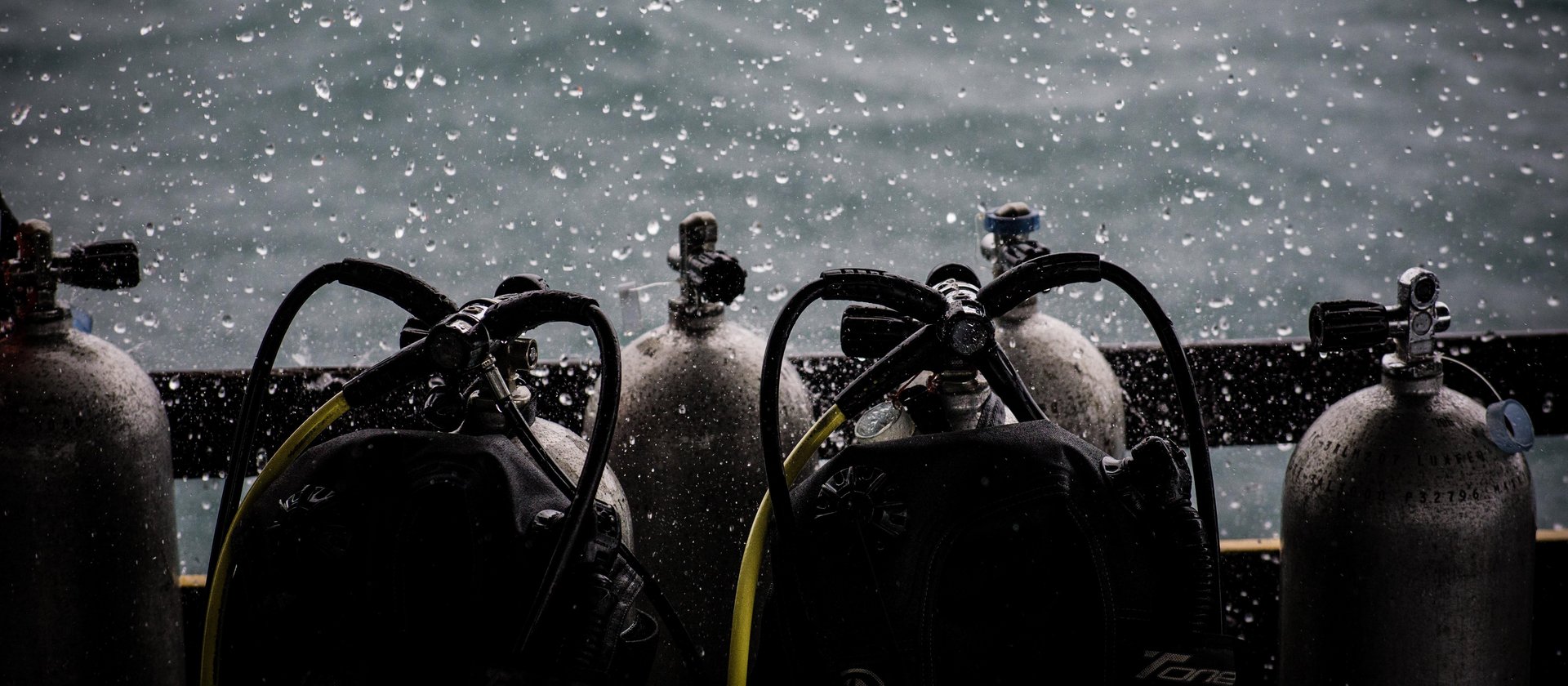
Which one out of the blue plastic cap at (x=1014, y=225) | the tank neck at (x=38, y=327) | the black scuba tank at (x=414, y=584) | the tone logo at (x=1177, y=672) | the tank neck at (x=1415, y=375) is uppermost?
the blue plastic cap at (x=1014, y=225)

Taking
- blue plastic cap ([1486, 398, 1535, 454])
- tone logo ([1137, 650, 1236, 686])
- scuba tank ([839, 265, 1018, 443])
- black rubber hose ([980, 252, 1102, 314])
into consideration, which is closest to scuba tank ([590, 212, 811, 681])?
scuba tank ([839, 265, 1018, 443])

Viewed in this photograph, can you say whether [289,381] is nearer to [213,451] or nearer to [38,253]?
[213,451]

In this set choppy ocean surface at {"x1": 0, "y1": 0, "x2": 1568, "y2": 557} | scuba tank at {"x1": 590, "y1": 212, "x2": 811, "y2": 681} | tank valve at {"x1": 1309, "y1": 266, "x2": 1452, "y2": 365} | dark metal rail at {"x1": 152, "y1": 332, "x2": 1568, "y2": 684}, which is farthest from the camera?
choppy ocean surface at {"x1": 0, "y1": 0, "x2": 1568, "y2": 557}

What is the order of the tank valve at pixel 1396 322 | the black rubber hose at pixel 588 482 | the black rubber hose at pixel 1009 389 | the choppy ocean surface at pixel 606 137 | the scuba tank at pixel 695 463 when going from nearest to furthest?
1. the black rubber hose at pixel 588 482
2. the black rubber hose at pixel 1009 389
3. the tank valve at pixel 1396 322
4. the scuba tank at pixel 695 463
5. the choppy ocean surface at pixel 606 137

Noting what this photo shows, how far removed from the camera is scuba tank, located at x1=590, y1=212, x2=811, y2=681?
919 mm

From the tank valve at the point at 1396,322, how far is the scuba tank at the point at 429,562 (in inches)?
19.1

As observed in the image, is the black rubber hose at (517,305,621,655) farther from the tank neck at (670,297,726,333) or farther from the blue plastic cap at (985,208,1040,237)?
the blue plastic cap at (985,208,1040,237)

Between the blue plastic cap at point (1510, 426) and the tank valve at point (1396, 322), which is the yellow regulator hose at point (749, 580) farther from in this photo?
the blue plastic cap at point (1510, 426)

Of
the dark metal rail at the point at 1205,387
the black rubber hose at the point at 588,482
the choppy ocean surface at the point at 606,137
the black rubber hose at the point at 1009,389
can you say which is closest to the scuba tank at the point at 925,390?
the black rubber hose at the point at 1009,389

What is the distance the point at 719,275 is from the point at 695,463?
6.7 inches

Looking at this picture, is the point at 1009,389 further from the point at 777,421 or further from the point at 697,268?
the point at 697,268

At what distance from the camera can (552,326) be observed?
146 cm

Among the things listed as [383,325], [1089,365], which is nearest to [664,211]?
[383,325]

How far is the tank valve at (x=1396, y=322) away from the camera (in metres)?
0.81
